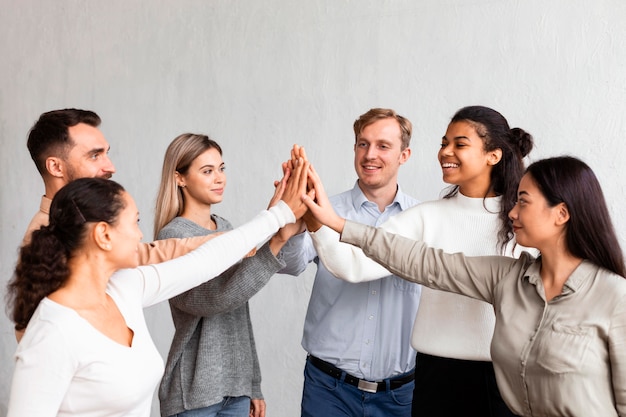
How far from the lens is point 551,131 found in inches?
128

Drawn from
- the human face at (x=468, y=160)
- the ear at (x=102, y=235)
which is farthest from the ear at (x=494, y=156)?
the ear at (x=102, y=235)

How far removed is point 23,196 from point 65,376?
3.93 m

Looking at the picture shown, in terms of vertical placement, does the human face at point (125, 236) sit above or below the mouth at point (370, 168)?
below

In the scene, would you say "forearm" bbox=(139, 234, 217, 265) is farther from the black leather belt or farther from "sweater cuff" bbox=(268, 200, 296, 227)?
the black leather belt

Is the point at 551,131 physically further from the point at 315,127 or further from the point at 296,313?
the point at 296,313

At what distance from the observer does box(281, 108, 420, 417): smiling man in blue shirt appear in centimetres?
Result: 259

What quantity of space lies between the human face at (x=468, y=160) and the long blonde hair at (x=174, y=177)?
84 cm

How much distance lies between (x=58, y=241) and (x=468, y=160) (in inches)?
50.9

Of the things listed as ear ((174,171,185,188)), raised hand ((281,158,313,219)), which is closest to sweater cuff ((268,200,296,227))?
raised hand ((281,158,313,219))

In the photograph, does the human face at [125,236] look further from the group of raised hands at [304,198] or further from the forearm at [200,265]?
the group of raised hands at [304,198]

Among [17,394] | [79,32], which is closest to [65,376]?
[17,394]

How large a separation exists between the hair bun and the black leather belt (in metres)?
0.91

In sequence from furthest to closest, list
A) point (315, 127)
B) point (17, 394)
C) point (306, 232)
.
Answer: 1. point (315, 127)
2. point (306, 232)
3. point (17, 394)

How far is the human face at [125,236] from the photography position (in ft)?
5.73
